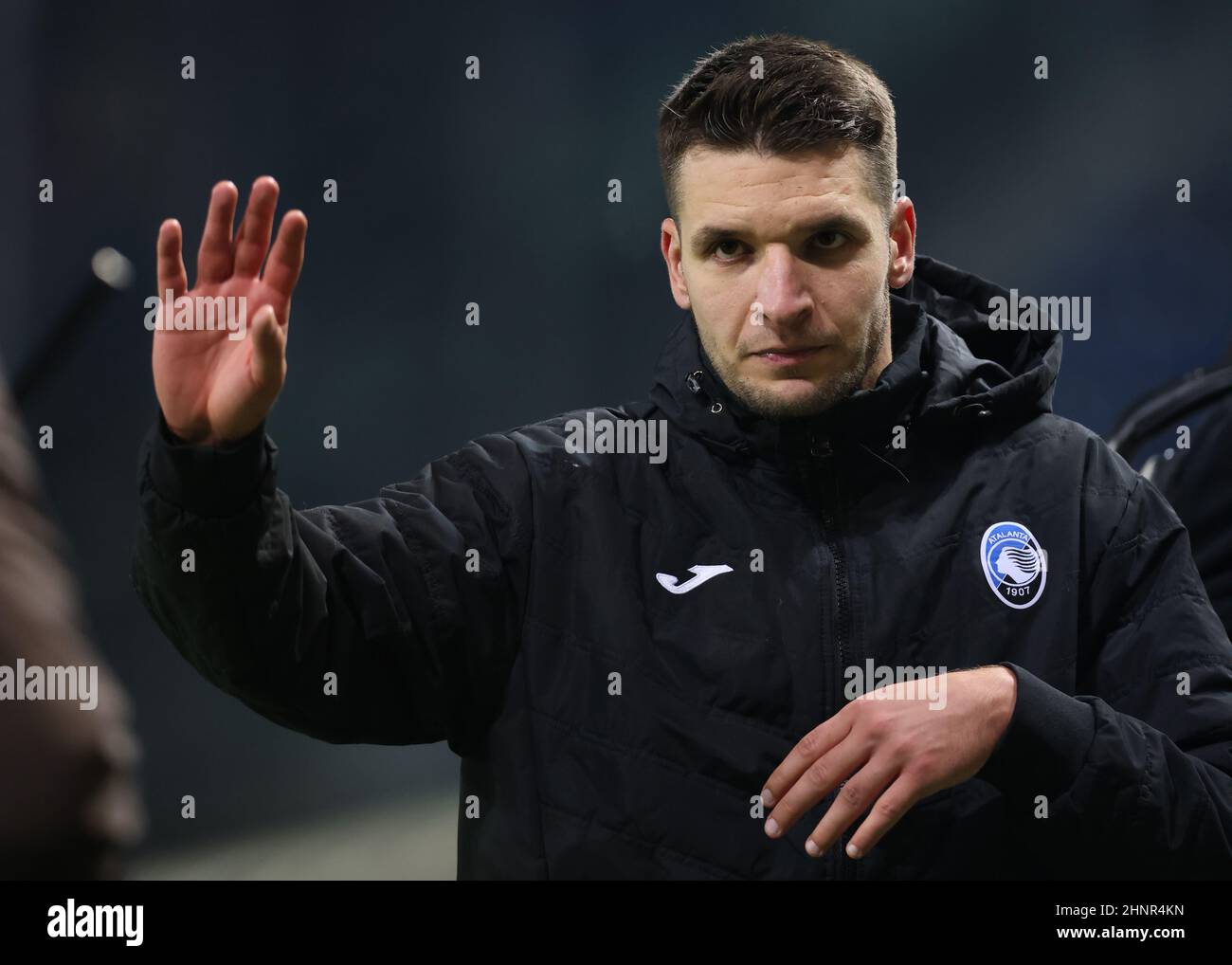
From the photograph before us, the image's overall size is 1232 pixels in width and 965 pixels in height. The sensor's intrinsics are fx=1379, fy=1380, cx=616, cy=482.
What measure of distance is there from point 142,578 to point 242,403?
0.58ft

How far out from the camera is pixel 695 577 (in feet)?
4.16

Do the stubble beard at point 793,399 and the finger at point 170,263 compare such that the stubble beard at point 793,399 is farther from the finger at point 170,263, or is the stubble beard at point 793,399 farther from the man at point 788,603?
the finger at point 170,263

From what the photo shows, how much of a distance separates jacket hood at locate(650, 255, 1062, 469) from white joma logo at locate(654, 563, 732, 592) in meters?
0.11

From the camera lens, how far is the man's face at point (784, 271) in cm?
124

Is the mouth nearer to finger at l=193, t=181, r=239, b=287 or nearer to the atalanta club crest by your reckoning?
the atalanta club crest

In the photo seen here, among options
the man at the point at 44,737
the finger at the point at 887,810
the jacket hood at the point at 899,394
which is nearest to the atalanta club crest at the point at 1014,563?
the jacket hood at the point at 899,394

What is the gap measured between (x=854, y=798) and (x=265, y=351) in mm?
578

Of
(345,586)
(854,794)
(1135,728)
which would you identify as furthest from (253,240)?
(1135,728)

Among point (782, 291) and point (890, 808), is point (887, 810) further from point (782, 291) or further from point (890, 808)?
point (782, 291)

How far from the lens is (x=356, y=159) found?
165 cm

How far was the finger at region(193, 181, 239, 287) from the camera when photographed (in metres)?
1.02

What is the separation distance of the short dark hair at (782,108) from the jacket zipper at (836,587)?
247mm

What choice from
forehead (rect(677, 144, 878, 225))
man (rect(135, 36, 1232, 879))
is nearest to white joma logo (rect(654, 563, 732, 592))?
man (rect(135, 36, 1232, 879))
